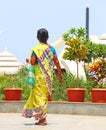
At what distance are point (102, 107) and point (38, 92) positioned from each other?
3.03m

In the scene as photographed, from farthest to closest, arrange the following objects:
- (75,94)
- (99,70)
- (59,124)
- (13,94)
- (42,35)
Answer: (99,70) → (13,94) → (75,94) → (59,124) → (42,35)

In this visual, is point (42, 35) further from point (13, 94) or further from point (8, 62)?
point (8, 62)

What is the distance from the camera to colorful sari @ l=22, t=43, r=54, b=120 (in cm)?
953

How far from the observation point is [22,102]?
12.8 metres

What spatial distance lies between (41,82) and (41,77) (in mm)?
84

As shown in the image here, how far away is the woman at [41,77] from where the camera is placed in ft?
31.3

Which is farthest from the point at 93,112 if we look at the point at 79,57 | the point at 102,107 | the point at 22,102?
the point at 79,57

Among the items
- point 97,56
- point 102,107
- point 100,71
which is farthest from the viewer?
point 97,56

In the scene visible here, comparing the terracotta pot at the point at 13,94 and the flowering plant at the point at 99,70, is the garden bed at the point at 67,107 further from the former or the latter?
the flowering plant at the point at 99,70

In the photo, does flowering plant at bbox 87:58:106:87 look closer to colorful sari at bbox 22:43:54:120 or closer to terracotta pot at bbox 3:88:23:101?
terracotta pot at bbox 3:88:23:101

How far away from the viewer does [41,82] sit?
9.54 meters

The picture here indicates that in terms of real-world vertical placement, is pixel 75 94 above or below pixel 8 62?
below

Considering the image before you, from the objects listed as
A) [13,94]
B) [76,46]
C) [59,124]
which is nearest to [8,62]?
[76,46]

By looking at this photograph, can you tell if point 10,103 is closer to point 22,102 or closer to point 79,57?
point 22,102
